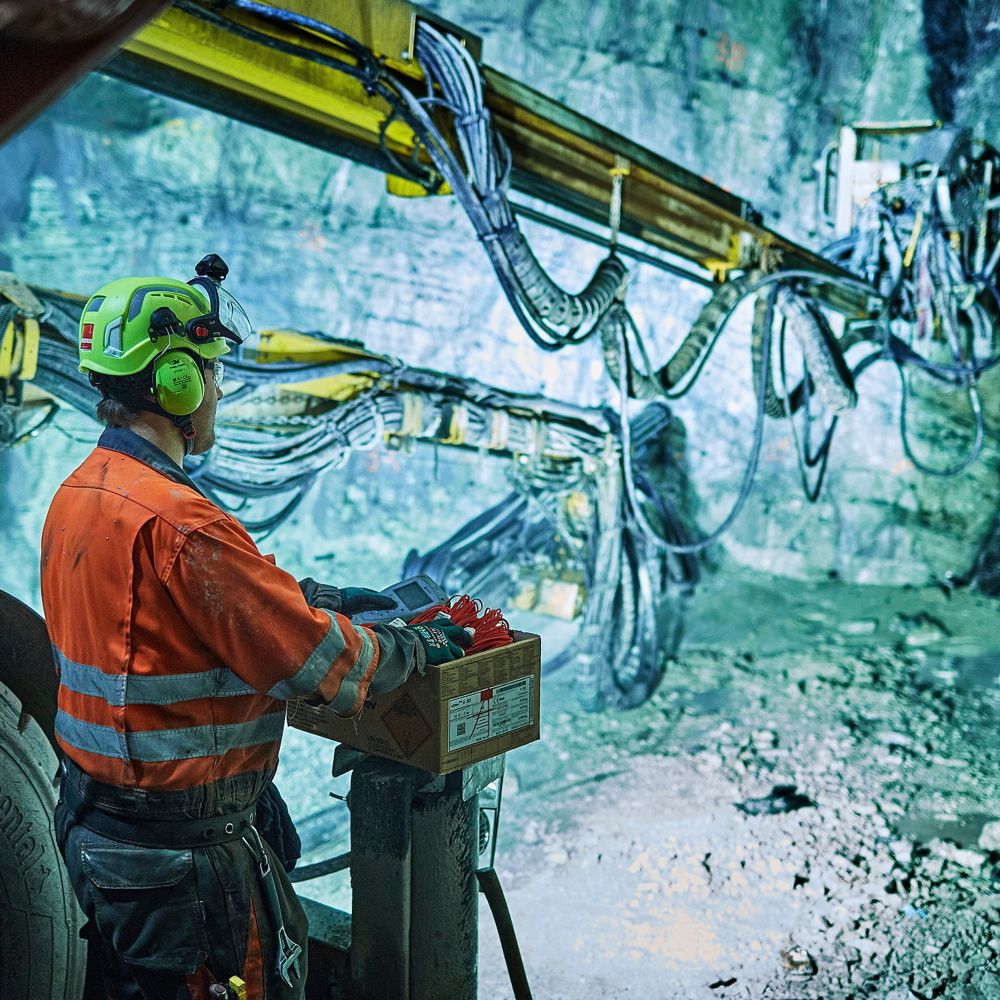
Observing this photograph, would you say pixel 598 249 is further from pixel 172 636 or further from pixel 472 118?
pixel 172 636

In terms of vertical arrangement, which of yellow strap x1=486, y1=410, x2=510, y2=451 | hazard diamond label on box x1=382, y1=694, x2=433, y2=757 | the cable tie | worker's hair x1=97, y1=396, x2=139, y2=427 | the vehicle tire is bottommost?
the vehicle tire

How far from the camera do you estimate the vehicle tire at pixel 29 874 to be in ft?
6.68

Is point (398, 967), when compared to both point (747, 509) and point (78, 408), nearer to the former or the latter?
point (78, 408)

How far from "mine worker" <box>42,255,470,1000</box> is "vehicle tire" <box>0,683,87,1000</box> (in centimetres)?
18

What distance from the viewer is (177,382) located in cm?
186

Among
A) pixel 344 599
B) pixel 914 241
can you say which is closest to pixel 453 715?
pixel 344 599

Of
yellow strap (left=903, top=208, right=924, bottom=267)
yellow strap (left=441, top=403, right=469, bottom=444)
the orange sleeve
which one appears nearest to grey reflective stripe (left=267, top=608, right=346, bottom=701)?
the orange sleeve

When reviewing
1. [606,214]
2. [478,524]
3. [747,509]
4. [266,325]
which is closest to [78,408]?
[606,214]

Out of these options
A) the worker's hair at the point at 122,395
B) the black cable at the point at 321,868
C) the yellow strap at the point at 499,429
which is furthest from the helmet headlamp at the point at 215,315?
the yellow strap at the point at 499,429

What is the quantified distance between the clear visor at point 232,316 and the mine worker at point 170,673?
0.10 feet

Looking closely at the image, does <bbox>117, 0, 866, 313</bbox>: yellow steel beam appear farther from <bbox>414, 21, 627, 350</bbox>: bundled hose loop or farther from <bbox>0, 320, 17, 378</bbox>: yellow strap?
<bbox>0, 320, 17, 378</bbox>: yellow strap

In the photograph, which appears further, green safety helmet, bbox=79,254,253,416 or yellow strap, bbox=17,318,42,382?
yellow strap, bbox=17,318,42,382

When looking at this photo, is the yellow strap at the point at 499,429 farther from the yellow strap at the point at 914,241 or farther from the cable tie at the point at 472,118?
the yellow strap at the point at 914,241

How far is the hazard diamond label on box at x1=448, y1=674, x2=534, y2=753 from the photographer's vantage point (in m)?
2.08
